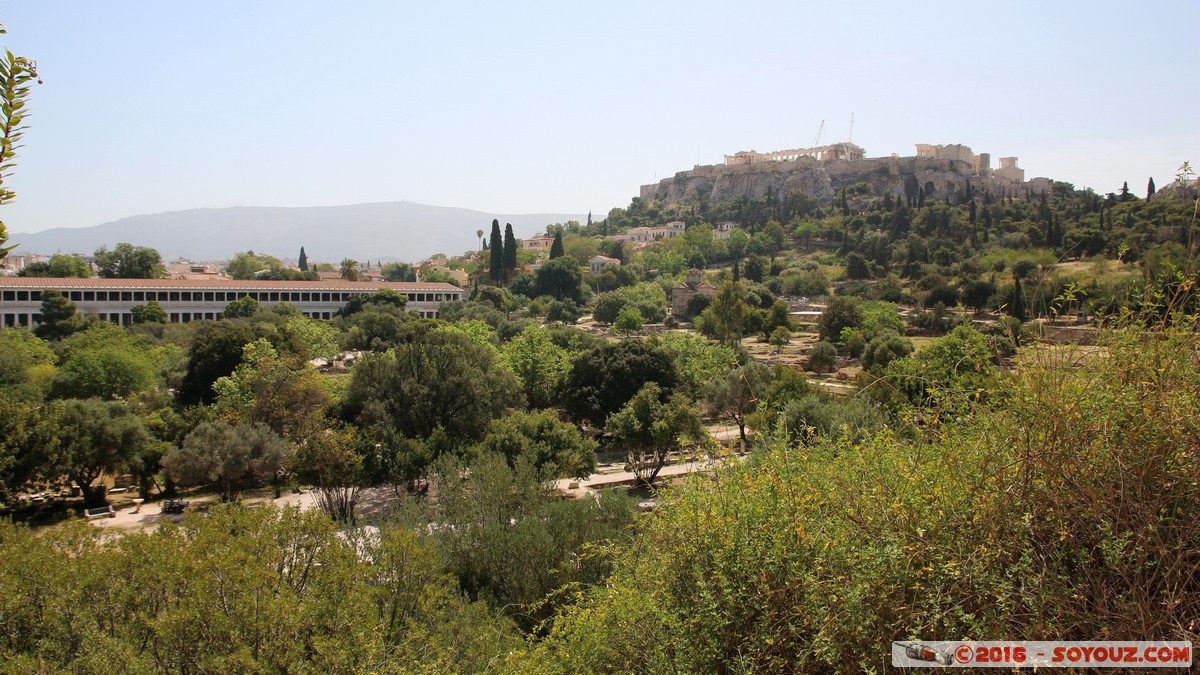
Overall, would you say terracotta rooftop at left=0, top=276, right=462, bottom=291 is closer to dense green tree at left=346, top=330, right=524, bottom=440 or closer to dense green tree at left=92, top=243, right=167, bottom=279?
dense green tree at left=92, top=243, right=167, bottom=279

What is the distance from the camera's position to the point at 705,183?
116750mm

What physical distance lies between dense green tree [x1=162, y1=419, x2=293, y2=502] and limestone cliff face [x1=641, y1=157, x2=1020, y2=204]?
87.8 m

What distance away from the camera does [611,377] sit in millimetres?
23891

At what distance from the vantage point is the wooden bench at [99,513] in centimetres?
1730

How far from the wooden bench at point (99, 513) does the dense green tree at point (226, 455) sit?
144 centimetres

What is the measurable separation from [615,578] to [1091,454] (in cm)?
362

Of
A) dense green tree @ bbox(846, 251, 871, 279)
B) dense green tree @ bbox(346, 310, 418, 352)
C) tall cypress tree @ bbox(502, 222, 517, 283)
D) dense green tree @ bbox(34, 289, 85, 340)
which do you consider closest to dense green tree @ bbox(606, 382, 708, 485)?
dense green tree @ bbox(346, 310, 418, 352)

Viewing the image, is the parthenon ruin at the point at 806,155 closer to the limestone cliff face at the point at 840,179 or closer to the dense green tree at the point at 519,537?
the limestone cliff face at the point at 840,179

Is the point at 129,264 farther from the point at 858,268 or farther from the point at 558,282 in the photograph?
the point at 858,268

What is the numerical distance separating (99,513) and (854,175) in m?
101

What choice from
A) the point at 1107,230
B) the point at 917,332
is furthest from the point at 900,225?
the point at 917,332

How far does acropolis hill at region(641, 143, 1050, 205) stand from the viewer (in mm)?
98625

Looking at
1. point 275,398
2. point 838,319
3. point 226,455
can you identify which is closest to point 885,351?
point 838,319

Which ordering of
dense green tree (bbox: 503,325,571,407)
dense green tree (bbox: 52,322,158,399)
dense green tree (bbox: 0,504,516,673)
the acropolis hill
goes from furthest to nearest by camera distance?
the acropolis hill
dense green tree (bbox: 503,325,571,407)
dense green tree (bbox: 52,322,158,399)
dense green tree (bbox: 0,504,516,673)
